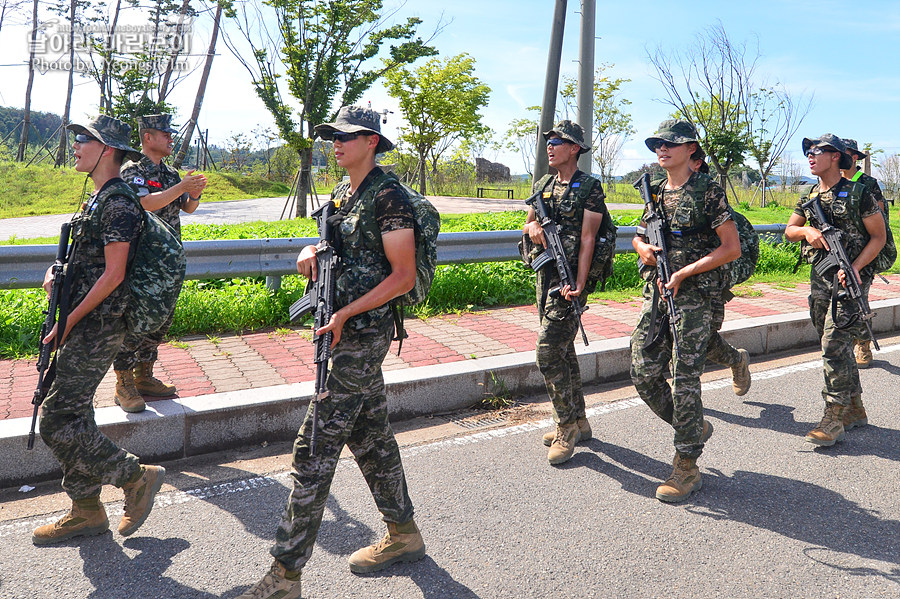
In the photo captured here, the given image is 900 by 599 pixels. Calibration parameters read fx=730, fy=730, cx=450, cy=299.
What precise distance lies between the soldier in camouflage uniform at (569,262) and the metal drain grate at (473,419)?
2.16 ft

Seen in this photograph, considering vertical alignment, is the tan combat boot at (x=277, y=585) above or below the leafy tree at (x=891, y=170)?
below

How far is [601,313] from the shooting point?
7.91 m

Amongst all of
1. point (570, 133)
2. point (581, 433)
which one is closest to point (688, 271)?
point (570, 133)

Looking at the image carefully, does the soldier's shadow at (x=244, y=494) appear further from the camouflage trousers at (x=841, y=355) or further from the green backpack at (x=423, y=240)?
the camouflage trousers at (x=841, y=355)

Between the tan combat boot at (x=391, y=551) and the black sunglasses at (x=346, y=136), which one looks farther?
the tan combat boot at (x=391, y=551)

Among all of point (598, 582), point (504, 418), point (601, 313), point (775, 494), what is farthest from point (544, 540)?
point (601, 313)

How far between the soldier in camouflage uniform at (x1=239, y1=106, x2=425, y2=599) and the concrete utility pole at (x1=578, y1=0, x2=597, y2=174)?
740 centimetres

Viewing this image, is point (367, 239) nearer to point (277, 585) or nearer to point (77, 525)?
point (277, 585)

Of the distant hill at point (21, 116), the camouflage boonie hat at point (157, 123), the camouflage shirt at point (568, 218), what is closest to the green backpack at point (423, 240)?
the camouflage shirt at point (568, 218)

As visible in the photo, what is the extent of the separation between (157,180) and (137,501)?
2329 millimetres

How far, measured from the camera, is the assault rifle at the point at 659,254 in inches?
159

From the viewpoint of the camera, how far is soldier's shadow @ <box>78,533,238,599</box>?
2.93 metres

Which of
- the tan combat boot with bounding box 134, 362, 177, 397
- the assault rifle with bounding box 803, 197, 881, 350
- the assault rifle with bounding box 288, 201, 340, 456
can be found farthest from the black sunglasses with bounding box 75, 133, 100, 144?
the assault rifle with bounding box 803, 197, 881, 350

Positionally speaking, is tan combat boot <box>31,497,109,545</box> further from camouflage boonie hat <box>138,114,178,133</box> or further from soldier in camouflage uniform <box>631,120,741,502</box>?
soldier in camouflage uniform <box>631,120,741,502</box>
